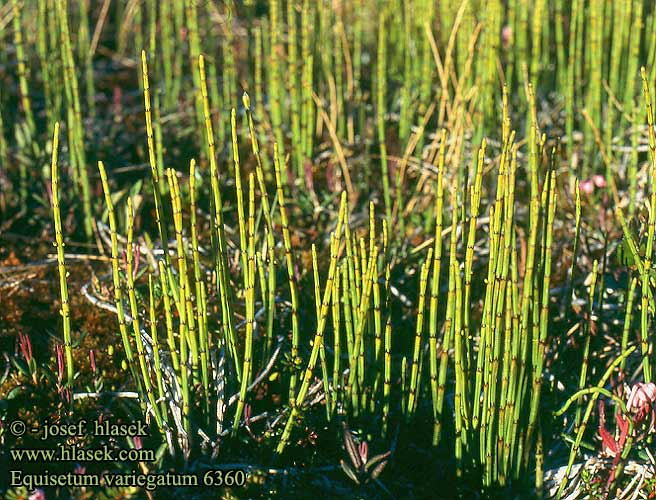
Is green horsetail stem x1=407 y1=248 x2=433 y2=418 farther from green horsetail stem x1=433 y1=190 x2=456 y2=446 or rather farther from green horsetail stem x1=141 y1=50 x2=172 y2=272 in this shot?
green horsetail stem x1=141 y1=50 x2=172 y2=272

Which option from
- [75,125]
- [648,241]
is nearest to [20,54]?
[75,125]

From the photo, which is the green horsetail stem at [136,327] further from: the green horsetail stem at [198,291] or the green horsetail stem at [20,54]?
the green horsetail stem at [20,54]

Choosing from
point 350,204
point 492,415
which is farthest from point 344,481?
point 350,204

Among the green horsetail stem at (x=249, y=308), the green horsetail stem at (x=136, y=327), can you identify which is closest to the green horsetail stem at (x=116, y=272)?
the green horsetail stem at (x=136, y=327)

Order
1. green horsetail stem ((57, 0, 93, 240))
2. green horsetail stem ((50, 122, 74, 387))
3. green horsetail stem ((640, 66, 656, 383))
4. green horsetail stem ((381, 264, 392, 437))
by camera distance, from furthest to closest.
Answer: green horsetail stem ((57, 0, 93, 240))
green horsetail stem ((381, 264, 392, 437))
green horsetail stem ((640, 66, 656, 383))
green horsetail stem ((50, 122, 74, 387))

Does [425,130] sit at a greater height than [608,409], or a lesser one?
greater

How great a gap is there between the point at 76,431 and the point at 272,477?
14.5 inches

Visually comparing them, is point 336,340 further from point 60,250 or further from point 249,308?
point 60,250

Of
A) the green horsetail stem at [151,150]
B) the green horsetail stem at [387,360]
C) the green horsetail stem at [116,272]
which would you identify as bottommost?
the green horsetail stem at [387,360]

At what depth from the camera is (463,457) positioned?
1502 millimetres

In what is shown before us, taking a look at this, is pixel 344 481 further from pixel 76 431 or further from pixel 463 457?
pixel 76 431

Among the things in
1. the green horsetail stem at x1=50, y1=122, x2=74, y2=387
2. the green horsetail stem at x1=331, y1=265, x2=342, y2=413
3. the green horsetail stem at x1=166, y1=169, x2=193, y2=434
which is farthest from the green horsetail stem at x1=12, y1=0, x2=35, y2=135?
the green horsetail stem at x1=331, y1=265, x2=342, y2=413

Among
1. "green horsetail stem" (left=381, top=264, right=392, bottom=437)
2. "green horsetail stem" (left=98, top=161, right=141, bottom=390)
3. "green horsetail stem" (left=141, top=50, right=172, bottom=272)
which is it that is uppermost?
"green horsetail stem" (left=141, top=50, right=172, bottom=272)

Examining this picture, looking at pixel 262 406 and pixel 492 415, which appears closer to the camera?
pixel 492 415
